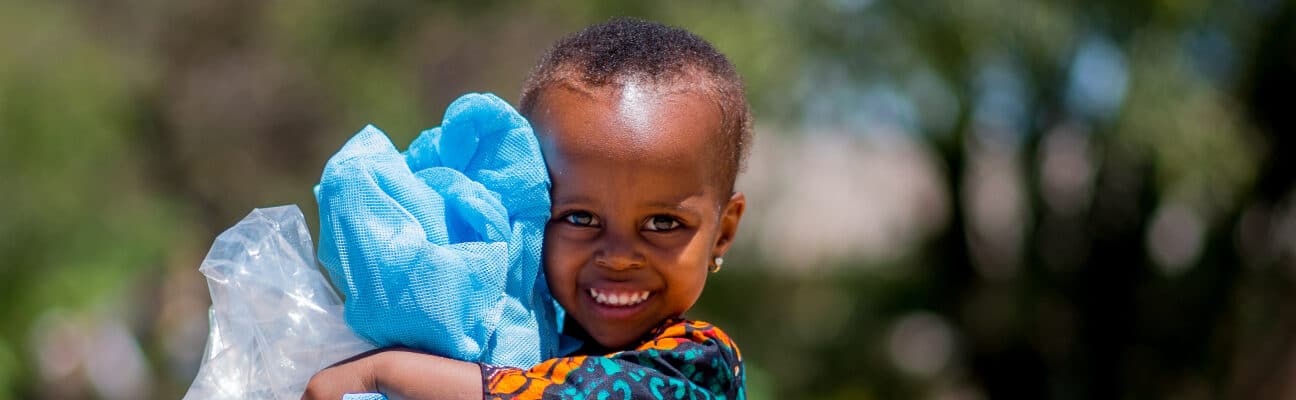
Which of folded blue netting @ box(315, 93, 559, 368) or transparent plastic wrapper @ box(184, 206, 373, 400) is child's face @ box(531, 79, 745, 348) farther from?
transparent plastic wrapper @ box(184, 206, 373, 400)

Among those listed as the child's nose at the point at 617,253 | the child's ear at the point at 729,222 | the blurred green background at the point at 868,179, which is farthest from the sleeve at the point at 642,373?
the blurred green background at the point at 868,179

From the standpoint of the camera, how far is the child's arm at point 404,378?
1.72 metres

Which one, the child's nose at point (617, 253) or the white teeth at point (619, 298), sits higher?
the child's nose at point (617, 253)

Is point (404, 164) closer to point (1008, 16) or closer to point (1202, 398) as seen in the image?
point (1008, 16)

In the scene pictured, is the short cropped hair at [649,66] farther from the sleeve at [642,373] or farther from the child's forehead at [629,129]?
the sleeve at [642,373]

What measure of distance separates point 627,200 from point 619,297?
161 mm

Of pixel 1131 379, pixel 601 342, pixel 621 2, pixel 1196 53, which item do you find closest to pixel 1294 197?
pixel 1196 53

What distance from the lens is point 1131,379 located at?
9.93 m

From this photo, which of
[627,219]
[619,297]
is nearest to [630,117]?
[627,219]

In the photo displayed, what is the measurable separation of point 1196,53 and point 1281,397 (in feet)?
8.18

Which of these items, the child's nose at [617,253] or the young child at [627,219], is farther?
the child's nose at [617,253]

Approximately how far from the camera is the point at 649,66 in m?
1.93

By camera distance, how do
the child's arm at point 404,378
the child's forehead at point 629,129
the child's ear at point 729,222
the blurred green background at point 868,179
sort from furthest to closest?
the blurred green background at point 868,179 < the child's ear at point 729,222 < the child's forehead at point 629,129 < the child's arm at point 404,378

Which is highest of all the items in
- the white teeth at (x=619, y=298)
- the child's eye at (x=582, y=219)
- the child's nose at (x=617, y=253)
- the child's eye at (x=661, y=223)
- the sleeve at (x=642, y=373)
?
the child's eye at (x=582, y=219)
